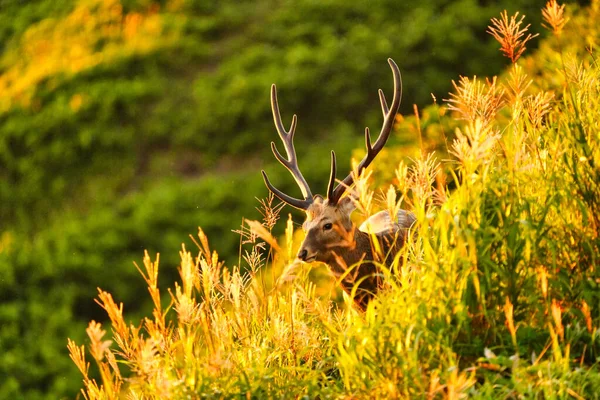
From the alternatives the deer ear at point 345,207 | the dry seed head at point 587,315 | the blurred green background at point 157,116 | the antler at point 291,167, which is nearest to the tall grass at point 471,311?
the dry seed head at point 587,315

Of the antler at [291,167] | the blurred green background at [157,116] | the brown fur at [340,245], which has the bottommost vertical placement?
the blurred green background at [157,116]

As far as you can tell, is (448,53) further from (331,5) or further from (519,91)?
(519,91)

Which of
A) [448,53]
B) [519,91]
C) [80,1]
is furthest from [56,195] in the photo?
[519,91]

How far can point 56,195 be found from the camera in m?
25.2

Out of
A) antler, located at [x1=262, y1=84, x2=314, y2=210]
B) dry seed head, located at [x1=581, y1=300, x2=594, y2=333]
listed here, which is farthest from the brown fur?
dry seed head, located at [x1=581, y1=300, x2=594, y2=333]

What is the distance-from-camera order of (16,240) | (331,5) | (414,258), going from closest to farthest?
(414,258) < (16,240) < (331,5)

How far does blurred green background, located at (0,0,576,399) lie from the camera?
22422 millimetres

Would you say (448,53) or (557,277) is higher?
(557,277)

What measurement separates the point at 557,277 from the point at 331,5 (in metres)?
26.5

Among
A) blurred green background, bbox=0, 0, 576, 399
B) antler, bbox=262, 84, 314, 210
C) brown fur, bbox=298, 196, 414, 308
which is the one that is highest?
antler, bbox=262, 84, 314, 210

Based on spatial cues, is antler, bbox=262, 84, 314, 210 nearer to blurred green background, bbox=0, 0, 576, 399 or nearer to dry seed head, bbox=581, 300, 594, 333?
dry seed head, bbox=581, 300, 594, 333

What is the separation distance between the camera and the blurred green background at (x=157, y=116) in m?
22.4

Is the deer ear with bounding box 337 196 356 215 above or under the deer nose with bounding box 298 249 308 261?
above

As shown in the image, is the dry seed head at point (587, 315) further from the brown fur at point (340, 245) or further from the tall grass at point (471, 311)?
the brown fur at point (340, 245)
